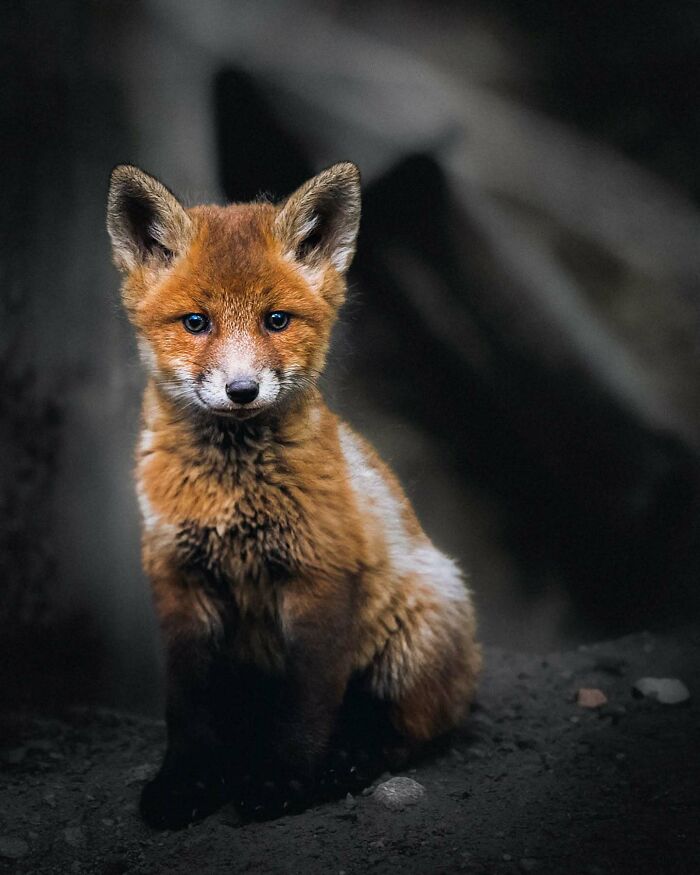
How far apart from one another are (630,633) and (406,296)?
5.07ft

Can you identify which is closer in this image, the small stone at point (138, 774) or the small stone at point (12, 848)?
→ the small stone at point (12, 848)

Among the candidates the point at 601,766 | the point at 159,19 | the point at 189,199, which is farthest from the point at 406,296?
the point at 601,766

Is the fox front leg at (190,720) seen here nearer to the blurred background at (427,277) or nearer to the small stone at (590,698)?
the blurred background at (427,277)

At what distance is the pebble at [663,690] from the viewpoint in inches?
118

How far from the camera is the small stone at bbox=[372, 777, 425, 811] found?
7.73 feet

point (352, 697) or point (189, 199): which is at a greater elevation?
point (189, 199)

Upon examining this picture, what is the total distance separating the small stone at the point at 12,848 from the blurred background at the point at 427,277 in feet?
2.58

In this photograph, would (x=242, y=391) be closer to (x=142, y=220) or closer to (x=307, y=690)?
(x=142, y=220)

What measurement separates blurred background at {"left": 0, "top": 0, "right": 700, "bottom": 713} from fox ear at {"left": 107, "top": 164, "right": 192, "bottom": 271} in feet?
1.66

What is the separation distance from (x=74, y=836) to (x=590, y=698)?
1685 mm

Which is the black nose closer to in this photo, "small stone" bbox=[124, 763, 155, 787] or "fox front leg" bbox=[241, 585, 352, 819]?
"fox front leg" bbox=[241, 585, 352, 819]

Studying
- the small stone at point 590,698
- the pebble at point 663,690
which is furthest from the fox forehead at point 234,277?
the pebble at point 663,690

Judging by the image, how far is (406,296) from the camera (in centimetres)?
336

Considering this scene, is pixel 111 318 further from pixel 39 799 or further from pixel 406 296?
pixel 39 799
